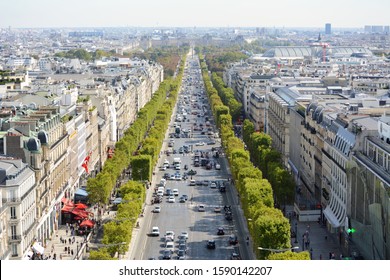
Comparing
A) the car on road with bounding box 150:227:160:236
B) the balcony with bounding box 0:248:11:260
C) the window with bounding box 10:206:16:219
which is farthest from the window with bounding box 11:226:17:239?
the car on road with bounding box 150:227:160:236

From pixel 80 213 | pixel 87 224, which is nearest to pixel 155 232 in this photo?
pixel 87 224

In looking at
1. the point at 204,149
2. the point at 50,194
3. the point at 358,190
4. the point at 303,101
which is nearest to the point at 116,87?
the point at 204,149

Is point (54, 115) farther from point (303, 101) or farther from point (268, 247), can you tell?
point (303, 101)

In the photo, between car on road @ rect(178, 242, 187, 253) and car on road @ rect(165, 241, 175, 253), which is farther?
car on road @ rect(165, 241, 175, 253)

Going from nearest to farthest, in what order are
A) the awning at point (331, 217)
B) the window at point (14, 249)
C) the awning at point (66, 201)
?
1. the window at point (14, 249)
2. the awning at point (331, 217)
3. the awning at point (66, 201)

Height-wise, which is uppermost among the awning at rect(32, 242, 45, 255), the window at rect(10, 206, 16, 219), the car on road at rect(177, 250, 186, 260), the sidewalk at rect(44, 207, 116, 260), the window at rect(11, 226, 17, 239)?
the window at rect(10, 206, 16, 219)

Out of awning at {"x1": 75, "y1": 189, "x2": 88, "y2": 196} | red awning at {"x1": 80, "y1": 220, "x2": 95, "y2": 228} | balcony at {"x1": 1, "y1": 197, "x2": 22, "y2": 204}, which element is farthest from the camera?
awning at {"x1": 75, "y1": 189, "x2": 88, "y2": 196}

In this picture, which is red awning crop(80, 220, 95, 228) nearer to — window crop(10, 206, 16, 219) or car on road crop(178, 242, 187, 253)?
car on road crop(178, 242, 187, 253)

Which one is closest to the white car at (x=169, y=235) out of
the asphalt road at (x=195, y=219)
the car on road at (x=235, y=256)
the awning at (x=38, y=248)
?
the asphalt road at (x=195, y=219)

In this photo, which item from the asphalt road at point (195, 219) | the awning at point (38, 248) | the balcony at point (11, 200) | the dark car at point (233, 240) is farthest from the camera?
the dark car at point (233, 240)

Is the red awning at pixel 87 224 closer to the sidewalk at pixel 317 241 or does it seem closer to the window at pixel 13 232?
the window at pixel 13 232

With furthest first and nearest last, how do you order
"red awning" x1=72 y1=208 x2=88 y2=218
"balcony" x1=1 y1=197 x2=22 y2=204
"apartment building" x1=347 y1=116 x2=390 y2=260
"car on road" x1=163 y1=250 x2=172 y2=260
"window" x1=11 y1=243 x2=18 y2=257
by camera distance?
"red awning" x1=72 y1=208 x2=88 y2=218 → "car on road" x1=163 y1=250 x2=172 y2=260 → "window" x1=11 y1=243 x2=18 y2=257 → "balcony" x1=1 y1=197 x2=22 y2=204 → "apartment building" x1=347 y1=116 x2=390 y2=260
